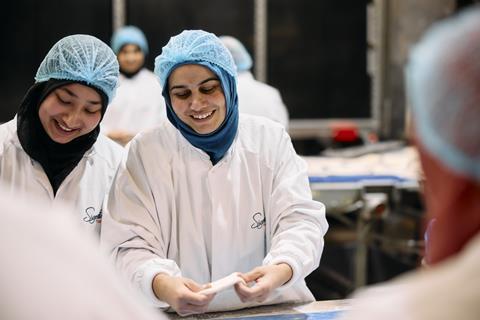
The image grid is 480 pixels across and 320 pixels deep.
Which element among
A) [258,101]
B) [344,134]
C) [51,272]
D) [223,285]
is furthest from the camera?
[344,134]

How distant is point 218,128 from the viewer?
7.06 ft

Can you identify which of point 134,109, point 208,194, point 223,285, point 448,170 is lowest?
point 134,109

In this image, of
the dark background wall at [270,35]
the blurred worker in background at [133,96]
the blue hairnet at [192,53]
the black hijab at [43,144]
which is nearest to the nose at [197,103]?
the blue hairnet at [192,53]

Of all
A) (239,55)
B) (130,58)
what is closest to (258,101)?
(239,55)

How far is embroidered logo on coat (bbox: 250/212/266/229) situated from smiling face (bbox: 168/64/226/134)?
27 centimetres

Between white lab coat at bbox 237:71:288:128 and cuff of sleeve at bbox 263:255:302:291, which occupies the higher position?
white lab coat at bbox 237:71:288:128

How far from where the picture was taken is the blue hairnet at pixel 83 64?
2.16 m

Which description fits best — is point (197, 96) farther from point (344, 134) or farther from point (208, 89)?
point (344, 134)

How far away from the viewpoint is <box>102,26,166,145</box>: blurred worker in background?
484 centimetres

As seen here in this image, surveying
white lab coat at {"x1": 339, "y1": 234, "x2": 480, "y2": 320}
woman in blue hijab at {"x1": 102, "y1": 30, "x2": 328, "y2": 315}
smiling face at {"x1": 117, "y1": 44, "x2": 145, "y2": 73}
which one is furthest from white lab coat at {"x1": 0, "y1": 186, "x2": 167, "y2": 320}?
smiling face at {"x1": 117, "y1": 44, "x2": 145, "y2": 73}

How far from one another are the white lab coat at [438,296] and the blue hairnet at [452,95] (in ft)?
0.36

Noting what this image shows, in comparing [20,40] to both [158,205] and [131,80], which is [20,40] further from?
[158,205]

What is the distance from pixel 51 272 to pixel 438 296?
45cm

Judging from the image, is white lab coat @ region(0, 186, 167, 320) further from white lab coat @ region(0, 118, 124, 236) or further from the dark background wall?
the dark background wall
